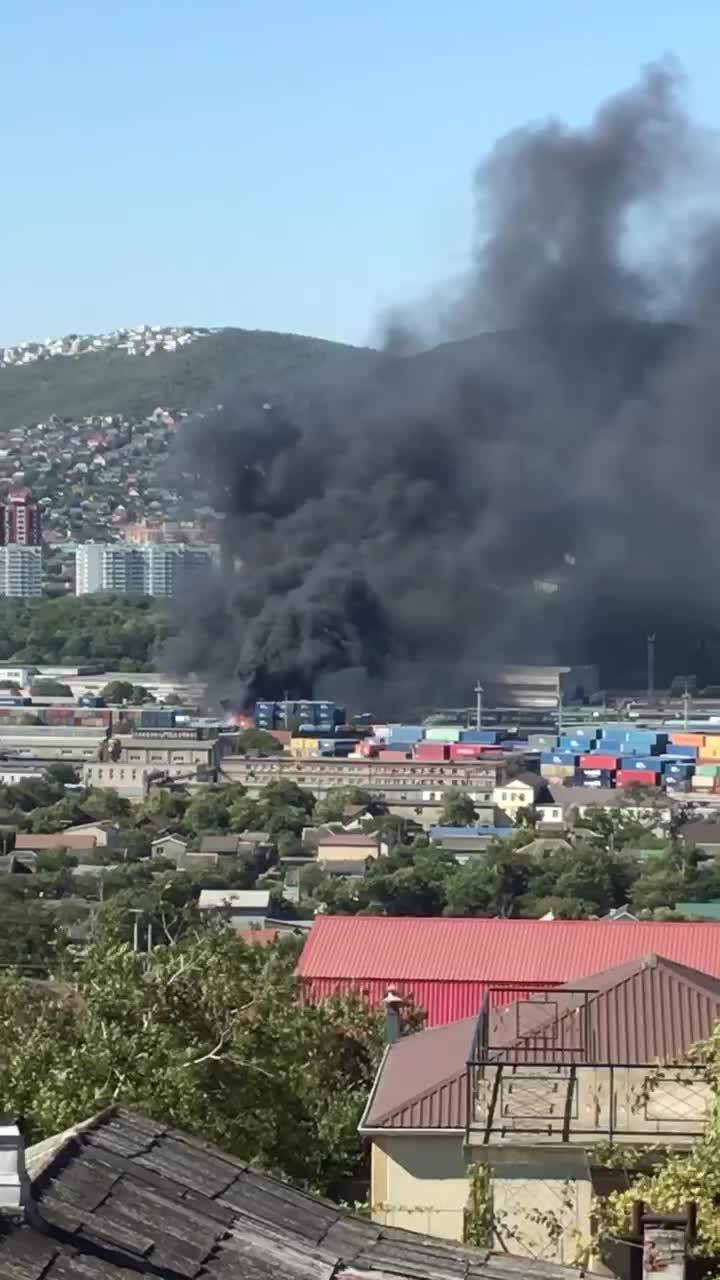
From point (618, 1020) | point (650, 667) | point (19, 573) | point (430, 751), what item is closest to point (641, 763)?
point (430, 751)

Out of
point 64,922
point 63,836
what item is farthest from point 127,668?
point 64,922

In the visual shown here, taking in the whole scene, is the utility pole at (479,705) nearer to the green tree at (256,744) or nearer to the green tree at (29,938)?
the green tree at (256,744)

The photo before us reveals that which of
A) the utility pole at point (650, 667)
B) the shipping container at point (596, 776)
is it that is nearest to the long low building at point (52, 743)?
the shipping container at point (596, 776)

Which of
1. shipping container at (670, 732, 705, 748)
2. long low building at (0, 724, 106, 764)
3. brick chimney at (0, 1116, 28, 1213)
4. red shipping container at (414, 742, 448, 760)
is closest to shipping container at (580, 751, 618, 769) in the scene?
red shipping container at (414, 742, 448, 760)

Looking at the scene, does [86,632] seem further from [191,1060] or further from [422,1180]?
[422,1180]

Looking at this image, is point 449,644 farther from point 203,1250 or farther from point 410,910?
point 203,1250

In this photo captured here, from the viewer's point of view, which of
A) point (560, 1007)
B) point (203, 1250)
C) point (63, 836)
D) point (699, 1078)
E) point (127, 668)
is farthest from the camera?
point (127, 668)

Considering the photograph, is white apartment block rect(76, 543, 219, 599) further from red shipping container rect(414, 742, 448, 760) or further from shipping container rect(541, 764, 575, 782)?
shipping container rect(541, 764, 575, 782)
